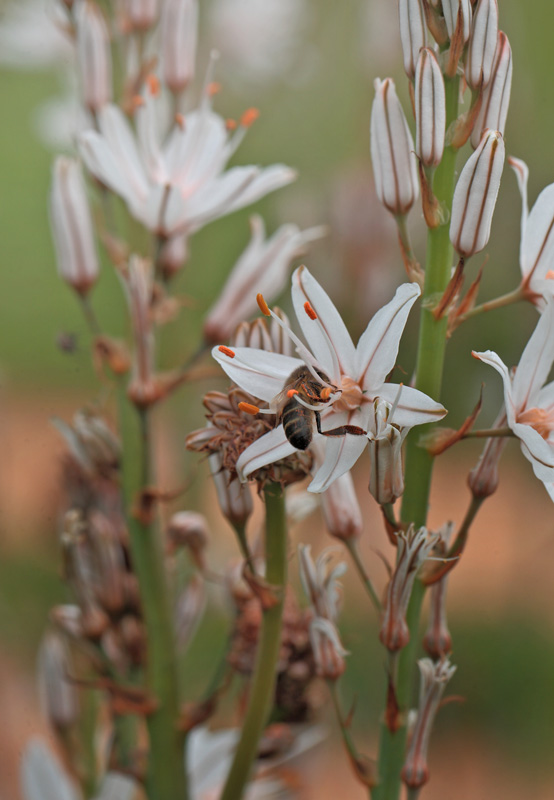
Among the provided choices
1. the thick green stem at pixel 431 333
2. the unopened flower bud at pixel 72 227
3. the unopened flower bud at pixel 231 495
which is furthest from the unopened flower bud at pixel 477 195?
the unopened flower bud at pixel 72 227

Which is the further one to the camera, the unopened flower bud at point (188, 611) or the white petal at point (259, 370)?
the unopened flower bud at point (188, 611)

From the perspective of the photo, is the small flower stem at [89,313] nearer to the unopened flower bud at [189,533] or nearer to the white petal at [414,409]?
the unopened flower bud at [189,533]

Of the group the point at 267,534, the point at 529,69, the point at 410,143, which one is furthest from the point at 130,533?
the point at 529,69

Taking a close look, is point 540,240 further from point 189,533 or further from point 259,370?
point 189,533

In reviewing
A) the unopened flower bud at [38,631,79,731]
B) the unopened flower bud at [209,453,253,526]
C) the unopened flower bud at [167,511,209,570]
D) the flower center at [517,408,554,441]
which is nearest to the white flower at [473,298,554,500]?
the flower center at [517,408,554,441]

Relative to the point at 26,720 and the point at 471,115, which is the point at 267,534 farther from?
the point at 26,720

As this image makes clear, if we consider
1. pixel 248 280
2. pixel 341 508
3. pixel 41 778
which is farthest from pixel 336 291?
pixel 41 778
